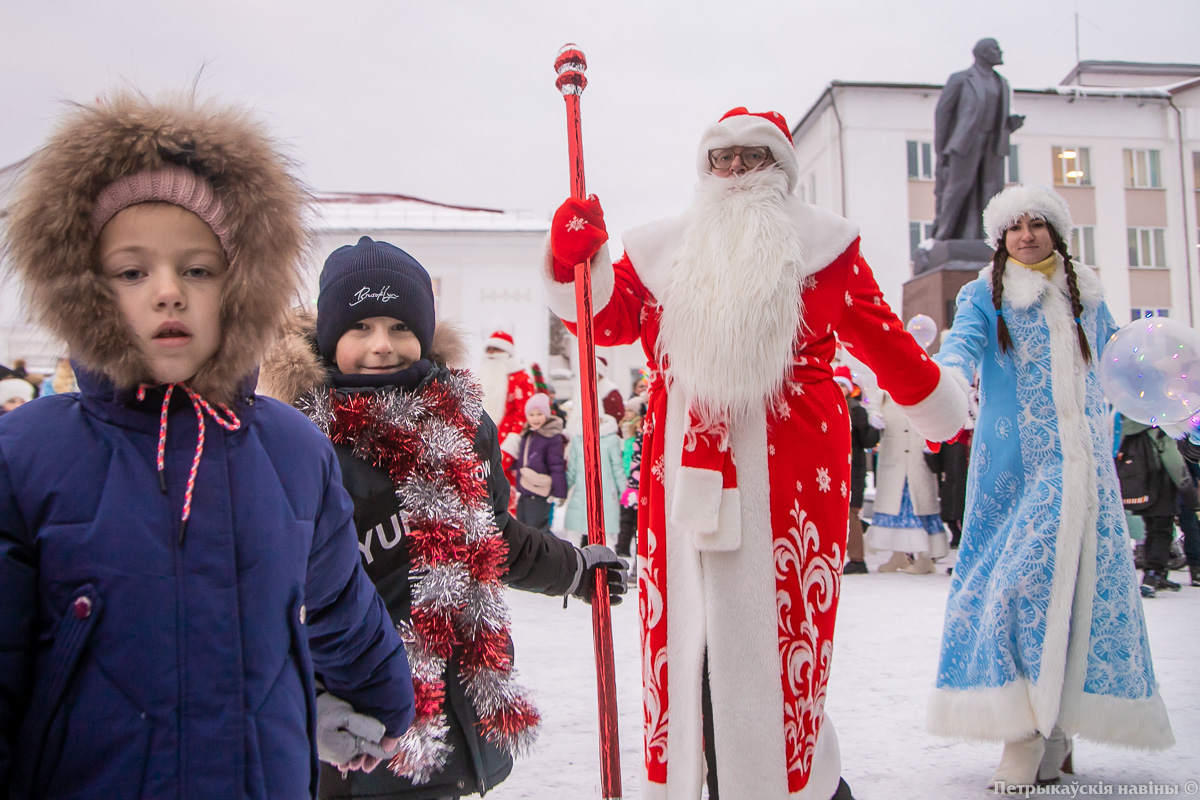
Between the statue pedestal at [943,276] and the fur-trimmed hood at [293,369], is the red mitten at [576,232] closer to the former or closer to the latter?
the fur-trimmed hood at [293,369]

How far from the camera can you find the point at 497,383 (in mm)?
9047

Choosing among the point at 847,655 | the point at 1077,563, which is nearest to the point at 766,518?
the point at 1077,563

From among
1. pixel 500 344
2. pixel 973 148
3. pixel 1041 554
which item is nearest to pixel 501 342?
pixel 500 344

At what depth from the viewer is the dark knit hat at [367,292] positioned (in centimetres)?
204

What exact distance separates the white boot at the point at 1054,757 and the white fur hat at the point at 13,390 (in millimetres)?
6174

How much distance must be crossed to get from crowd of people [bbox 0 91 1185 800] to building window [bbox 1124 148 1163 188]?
25676 mm

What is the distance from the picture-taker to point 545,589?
2.07 meters

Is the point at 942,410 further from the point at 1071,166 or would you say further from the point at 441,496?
the point at 1071,166

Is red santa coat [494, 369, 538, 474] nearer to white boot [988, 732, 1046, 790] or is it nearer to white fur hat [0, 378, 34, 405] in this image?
white fur hat [0, 378, 34, 405]

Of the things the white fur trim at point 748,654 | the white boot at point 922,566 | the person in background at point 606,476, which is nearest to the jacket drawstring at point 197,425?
the white fur trim at point 748,654

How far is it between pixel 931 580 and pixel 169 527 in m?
6.82

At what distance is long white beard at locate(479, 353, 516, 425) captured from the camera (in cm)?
895

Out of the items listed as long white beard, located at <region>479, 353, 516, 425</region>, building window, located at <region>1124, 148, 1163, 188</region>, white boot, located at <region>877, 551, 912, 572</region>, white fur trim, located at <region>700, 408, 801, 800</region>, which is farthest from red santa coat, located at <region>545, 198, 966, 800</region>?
building window, located at <region>1124, 148, 1163, 188</region>

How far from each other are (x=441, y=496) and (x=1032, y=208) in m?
2.40
